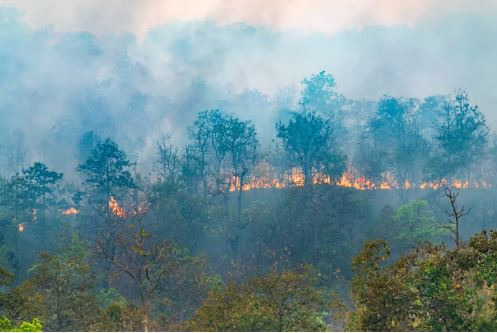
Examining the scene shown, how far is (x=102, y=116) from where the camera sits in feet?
368

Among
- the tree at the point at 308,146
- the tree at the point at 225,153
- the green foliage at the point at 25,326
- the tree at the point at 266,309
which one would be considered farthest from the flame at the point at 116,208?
the green foliage at the point at 25,326

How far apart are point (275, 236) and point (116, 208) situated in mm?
22218

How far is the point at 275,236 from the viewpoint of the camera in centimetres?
6406

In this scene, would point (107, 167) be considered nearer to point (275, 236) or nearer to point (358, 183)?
point (275, 236)

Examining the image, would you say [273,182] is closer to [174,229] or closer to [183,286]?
[174,229]

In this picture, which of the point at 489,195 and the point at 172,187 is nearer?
the point at 172,187

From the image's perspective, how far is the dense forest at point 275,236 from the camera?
2289cm

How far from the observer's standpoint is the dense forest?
2289 centimetres

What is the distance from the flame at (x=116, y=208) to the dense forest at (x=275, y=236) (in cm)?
59

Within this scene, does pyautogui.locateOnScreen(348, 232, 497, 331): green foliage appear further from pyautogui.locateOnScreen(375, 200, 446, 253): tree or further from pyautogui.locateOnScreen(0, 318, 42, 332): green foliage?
pyautogui.locateOnScreen(375, 200, 446, 253): tree

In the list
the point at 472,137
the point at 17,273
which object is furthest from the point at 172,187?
the point at 472,137

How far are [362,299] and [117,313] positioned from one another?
14.7 metres

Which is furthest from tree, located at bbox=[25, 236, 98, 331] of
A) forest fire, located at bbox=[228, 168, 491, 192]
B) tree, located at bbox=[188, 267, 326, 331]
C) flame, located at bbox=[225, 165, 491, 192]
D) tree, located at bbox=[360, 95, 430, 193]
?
tree, located at bbox=[360, 95, 430, 193]

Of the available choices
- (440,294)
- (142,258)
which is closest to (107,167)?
(142,258)
